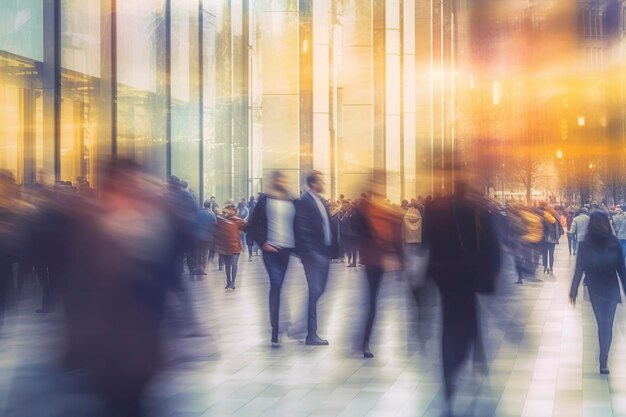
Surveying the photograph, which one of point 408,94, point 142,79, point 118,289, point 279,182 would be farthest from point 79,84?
point 408,94

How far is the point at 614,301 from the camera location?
9.33 m

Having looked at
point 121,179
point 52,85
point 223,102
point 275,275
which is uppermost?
point 223,102

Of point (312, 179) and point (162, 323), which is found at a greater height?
point (312, 179)

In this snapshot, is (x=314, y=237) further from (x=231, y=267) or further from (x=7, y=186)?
(x=231, y=267)

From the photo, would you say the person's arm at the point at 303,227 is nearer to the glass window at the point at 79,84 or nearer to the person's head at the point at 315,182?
the person's head at the point at 315,182

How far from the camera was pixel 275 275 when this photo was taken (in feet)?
36.5

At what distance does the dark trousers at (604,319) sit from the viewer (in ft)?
30.7

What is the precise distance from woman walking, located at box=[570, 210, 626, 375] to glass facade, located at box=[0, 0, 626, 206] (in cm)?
123

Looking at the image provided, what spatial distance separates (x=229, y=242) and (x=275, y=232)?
25.9 feet

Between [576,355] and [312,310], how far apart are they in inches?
107

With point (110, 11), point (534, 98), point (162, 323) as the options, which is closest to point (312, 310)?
point (162, 323)

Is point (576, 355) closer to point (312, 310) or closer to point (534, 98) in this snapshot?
point (312, 310)

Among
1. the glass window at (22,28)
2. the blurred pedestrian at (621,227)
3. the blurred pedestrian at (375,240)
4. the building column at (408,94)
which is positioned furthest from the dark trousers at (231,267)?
the building column at (408,94)

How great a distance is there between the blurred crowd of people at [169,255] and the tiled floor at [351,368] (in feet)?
0.92
